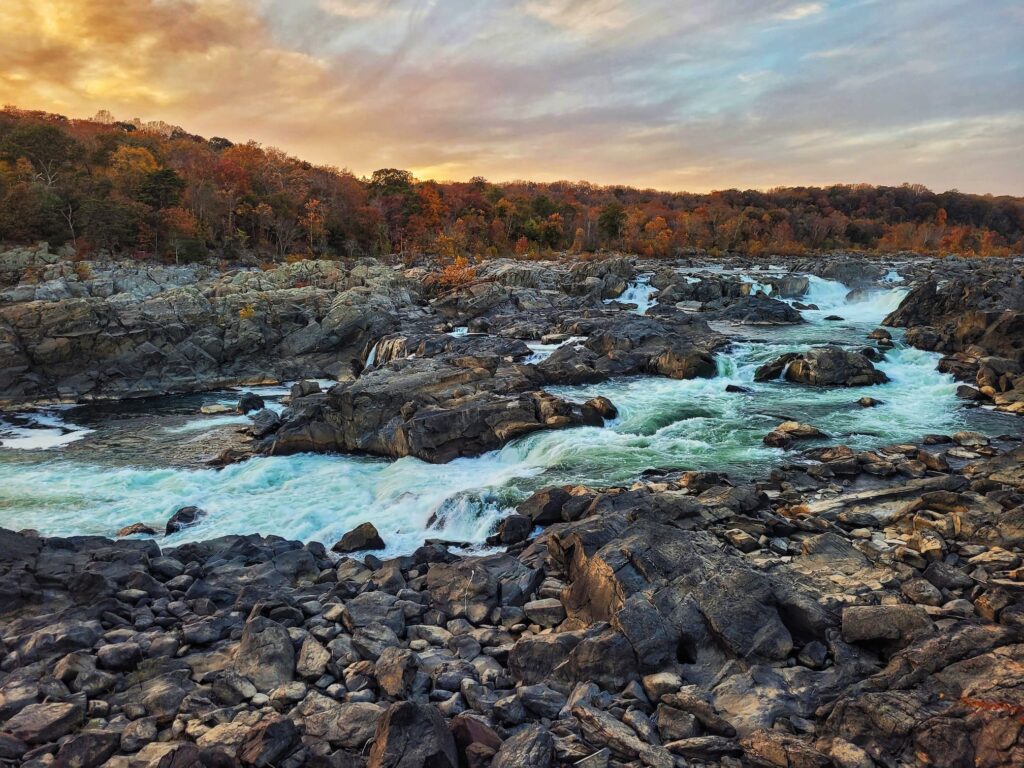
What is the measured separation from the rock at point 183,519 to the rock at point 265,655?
6.62m

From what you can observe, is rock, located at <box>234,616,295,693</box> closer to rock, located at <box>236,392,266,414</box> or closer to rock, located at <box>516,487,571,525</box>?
rock, located at <box>516,487,571,525</box>

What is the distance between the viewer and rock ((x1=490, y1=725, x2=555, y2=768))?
5316 millimetres

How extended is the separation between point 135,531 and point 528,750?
1129 cm

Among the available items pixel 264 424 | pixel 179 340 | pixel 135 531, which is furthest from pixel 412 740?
pixel 179 340

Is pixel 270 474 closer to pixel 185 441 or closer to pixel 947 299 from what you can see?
pixel 185 441

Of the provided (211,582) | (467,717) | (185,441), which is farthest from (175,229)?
(467,717)

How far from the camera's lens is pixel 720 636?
705cm

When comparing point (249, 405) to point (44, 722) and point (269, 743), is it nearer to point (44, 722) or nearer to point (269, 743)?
point (44, 722)

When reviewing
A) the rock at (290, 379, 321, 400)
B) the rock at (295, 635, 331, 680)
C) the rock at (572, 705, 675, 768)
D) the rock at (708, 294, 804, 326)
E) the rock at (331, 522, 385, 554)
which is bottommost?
the rock at (331, 522, 385, 554)

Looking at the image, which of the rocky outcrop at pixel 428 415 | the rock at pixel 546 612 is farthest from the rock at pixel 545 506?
the rocky outcrop at pixel 428 415

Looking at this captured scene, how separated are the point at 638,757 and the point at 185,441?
1904 centimetres

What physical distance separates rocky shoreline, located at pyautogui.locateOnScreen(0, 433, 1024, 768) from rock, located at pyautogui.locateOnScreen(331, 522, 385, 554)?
1.39 ft

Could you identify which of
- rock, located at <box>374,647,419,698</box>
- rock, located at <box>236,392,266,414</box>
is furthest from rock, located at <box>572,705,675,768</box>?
rock, located at <box>236,392,266,414</box>

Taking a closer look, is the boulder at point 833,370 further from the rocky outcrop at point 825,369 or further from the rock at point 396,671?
the rock at point 396,671
